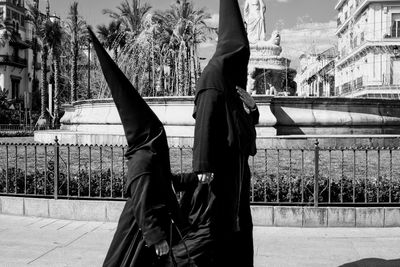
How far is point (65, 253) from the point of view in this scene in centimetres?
613

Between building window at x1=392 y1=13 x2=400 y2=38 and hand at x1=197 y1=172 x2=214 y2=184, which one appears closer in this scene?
hand at x1=197 y1=172 x2=214 y2=184

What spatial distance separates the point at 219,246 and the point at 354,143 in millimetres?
10748

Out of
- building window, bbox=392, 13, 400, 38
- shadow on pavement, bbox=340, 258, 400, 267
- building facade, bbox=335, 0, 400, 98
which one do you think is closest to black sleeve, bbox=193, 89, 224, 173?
shadow on pavement, bbox=340, 258, 400, 267

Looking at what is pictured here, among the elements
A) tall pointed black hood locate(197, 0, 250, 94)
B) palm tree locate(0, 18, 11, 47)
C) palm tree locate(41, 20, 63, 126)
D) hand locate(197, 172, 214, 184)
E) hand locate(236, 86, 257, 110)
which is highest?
palm tree locate(0, 18, 11, 47)

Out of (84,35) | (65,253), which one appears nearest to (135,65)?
(84,35)

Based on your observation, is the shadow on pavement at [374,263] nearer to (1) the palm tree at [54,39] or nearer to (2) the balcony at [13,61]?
(1) the palm tree at [54,39]

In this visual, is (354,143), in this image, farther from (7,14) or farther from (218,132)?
(7,14)

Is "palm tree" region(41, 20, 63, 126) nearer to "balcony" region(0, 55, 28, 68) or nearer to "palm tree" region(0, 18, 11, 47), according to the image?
Answer: "palm tree" region(0, 18, 11, 47)

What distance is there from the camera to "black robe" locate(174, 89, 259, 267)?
158 inches

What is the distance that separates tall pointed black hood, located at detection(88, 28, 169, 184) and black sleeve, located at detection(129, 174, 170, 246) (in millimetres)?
74

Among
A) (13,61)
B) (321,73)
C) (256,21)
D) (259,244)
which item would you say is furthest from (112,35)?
(321,73)

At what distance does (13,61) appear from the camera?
65.2 metres

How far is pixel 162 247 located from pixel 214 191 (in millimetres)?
729

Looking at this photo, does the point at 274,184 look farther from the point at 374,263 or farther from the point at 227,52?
the point at 227,52
